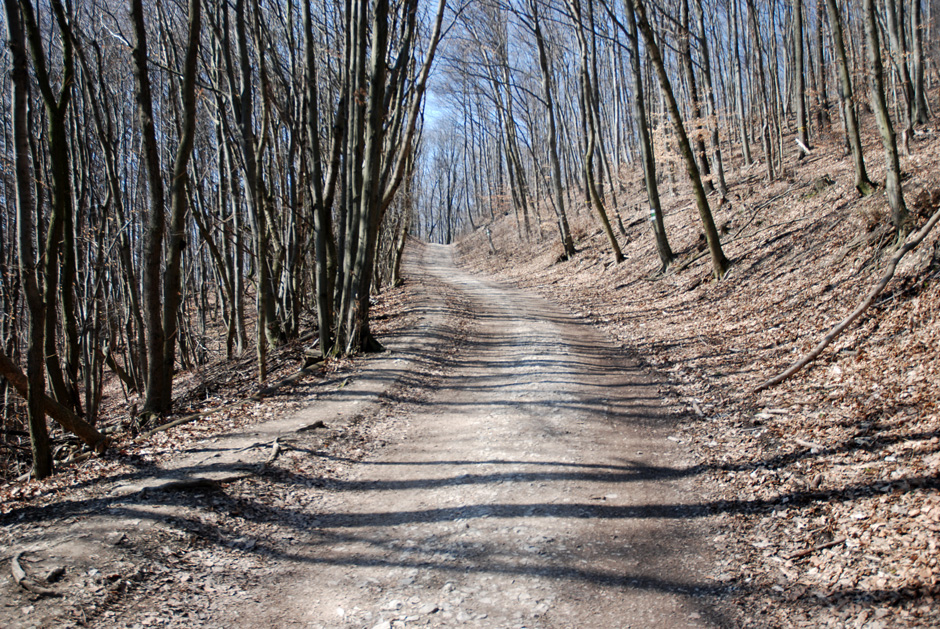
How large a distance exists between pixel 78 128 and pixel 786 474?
13.3 meters

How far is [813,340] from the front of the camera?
7371 mm

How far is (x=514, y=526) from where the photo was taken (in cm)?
450

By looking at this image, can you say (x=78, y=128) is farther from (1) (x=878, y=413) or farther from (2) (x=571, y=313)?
(1) (x=878, y=413)

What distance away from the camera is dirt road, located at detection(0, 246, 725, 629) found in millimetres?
3590

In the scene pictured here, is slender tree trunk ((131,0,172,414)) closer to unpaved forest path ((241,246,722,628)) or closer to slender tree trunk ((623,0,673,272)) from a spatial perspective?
unpaved forest path ((241,246,722,628))

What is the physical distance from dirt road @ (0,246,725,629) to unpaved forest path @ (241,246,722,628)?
15 mm

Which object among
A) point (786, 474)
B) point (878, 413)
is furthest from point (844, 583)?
point (878, 413)

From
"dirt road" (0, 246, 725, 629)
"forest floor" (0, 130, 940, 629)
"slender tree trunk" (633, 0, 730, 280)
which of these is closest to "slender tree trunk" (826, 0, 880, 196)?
"forest floor" (0, 130, 940, 629)

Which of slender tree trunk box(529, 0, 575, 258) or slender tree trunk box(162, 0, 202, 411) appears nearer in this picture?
slender tree trunk box(162, 0, 202, 411)

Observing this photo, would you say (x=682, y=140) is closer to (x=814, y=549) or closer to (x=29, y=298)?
(x=814, y=549)

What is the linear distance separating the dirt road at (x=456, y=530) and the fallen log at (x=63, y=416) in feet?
4.56

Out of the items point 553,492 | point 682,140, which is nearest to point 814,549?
point 553,492

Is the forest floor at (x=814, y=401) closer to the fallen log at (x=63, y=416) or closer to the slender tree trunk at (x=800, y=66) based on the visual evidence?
the slender tree trunk at (x=800, y=66)

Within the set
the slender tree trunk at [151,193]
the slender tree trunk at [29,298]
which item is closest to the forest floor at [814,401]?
the slender tree trunk at [29,298]
